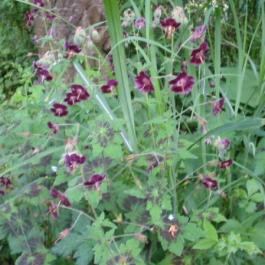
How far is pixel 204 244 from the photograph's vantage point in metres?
1.95

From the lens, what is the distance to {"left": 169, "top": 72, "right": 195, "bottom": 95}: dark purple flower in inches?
77.8

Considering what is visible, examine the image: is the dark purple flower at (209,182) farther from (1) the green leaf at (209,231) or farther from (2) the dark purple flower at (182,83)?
(2) the dark purple flower at (182,83)

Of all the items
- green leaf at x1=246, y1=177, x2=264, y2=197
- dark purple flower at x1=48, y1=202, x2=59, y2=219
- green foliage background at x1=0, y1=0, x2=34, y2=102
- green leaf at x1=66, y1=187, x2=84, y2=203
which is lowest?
green foliage background at x1=0, y1=0, x2=34, y2=102

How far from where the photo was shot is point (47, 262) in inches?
80.4

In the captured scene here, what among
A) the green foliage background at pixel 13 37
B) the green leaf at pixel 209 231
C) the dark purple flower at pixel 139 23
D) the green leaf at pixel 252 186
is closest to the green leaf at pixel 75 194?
the green leaf at pixel 209 231

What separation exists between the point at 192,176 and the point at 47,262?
1.89 ft

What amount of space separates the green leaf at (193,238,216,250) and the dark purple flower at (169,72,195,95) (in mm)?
481

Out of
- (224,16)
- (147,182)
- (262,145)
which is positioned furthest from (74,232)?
(224,16)

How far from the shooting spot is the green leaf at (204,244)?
1.94m

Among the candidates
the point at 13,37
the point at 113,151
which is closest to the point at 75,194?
the point at 113,151

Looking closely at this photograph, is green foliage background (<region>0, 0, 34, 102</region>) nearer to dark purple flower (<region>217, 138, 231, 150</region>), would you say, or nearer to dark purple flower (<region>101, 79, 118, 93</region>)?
dark purple flower (<region>101, 79, 118, 93</region>)

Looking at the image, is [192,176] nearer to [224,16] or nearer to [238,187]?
[238,187]

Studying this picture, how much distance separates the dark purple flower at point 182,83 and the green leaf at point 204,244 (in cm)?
48

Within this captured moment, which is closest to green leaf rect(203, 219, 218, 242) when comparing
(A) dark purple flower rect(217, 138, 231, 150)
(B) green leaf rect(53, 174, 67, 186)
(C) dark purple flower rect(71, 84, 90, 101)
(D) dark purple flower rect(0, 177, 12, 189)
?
(A) dark purple flower rect(217, 138, 231, 150)
